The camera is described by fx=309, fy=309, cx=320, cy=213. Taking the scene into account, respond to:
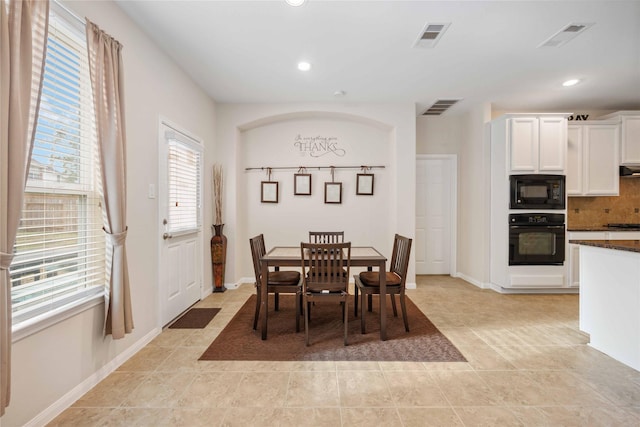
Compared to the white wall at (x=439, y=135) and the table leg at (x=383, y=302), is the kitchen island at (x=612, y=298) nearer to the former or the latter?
the table leg at (x=383, y=302)

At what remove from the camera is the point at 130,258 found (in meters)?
2.48

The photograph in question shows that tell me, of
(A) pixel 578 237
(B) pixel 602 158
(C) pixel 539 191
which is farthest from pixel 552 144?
(A) pixel 578 237

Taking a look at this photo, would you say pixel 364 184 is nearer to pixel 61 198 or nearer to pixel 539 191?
pixel 539 191

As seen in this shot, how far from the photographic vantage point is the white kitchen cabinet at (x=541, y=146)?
13.7 feet

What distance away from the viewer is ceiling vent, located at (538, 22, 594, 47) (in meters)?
2.62

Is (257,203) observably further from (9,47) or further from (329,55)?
(9,47)

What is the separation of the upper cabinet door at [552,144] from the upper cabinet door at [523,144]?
3.2 inches

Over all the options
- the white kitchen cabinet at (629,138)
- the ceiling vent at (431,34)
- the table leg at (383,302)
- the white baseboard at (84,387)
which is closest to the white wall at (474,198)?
the white kitchen cabinet at (629,138)

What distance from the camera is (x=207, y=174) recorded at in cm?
424

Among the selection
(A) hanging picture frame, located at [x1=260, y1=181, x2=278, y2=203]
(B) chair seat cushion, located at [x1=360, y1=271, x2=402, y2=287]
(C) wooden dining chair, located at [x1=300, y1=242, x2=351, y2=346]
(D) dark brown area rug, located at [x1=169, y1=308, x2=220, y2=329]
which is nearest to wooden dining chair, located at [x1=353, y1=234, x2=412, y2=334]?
(B) chair seat cushion, located at [x1=360, y1=271, x2=402, y2=287]

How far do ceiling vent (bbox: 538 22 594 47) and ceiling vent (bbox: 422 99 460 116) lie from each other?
1.54m

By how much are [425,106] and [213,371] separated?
4360 millimetres

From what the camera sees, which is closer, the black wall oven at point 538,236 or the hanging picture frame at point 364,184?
the black wall oven at point 538,236

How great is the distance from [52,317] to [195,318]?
1.71m
